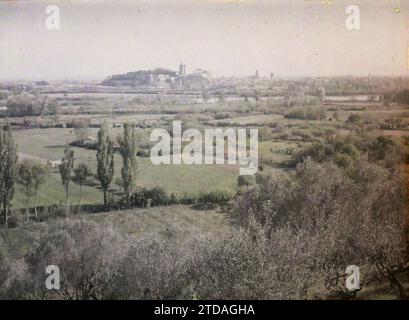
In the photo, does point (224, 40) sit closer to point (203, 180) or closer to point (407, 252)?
point (203, 180)

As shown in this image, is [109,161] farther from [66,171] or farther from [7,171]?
[7,171]

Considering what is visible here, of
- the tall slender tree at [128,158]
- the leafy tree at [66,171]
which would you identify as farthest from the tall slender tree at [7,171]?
the tall slender tree at [128,158]

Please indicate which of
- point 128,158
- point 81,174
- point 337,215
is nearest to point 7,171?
point 81,174

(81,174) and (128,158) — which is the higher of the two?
(128,158)

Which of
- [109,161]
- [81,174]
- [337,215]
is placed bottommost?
[337,215]
